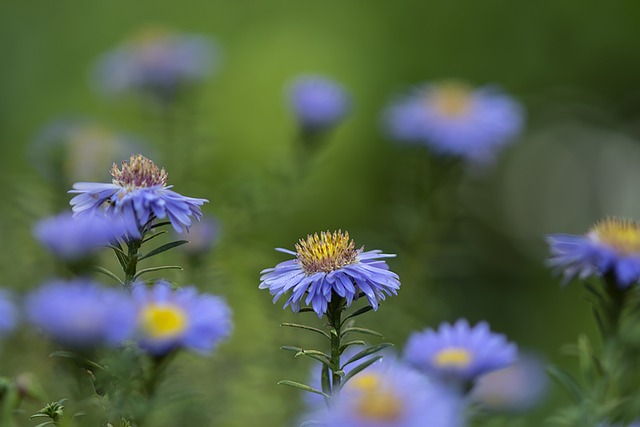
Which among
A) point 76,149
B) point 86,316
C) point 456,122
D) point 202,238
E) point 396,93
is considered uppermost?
point 396,93

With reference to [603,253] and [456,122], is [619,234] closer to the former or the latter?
[603,253]

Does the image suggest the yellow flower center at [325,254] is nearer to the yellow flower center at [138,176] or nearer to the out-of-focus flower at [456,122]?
the yellow flower center at [138,176]

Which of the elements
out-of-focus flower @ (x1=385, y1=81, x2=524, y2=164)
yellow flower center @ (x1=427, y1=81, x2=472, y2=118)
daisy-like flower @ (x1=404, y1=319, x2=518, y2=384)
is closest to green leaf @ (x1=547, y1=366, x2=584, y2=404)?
daisy-like flower @ (x1=404, y1=319, x2=518, y2=384)

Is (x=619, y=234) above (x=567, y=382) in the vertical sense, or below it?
above

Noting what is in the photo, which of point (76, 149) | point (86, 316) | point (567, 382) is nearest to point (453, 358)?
point (567, 382)

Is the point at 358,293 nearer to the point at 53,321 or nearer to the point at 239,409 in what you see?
the point at 53,321

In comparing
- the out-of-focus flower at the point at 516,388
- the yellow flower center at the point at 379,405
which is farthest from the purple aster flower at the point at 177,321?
the out-of-focus flower at the point at 516,388
